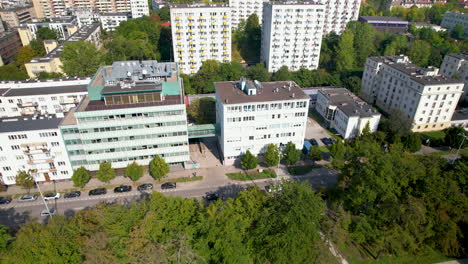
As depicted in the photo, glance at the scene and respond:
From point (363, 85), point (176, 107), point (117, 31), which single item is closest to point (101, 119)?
point (176, 107)

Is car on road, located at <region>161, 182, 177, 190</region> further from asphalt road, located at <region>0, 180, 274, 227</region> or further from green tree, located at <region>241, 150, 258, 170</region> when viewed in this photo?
green tree, located at <region>241, 150, 258, 170</region>

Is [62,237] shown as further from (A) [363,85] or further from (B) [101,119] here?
(A) [363,85]

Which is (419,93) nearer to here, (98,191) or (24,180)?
(98,191)

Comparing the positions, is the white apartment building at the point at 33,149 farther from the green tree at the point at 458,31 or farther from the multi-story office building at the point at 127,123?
the green tree at the point at 458,31

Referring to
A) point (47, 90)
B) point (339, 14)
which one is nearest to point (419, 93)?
point (339, 14)

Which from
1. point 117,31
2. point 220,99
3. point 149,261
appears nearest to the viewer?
point 149,261

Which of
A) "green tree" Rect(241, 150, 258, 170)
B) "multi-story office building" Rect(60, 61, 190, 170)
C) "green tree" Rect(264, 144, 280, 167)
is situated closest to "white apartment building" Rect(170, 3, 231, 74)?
"multi-story office building" Rect(60, 61, 190, 170)

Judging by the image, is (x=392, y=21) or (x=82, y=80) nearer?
(x=82, y=80)
